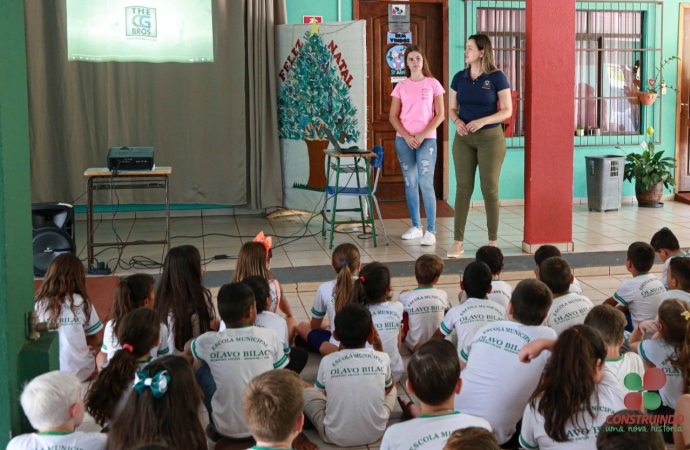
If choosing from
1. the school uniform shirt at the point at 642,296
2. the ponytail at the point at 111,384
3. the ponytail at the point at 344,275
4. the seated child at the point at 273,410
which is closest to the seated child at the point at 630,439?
the seated child at the point at 273,410

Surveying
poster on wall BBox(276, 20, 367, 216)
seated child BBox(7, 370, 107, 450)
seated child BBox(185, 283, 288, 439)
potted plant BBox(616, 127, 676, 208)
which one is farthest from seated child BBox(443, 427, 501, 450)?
potted plant BBox(616, 127, 676, 208)

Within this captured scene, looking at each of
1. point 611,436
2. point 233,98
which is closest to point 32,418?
point 611,436

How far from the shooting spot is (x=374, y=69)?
8.45 m

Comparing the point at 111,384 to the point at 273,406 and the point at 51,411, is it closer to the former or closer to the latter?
the point at 51,411

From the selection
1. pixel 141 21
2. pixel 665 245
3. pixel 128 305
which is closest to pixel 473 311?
pixel 665 245

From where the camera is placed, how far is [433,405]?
2.40 meters

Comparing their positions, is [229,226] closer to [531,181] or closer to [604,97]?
[531,181]

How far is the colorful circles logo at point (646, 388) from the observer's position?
282 cm

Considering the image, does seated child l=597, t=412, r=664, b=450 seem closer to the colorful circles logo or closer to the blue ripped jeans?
the colorful circles logo

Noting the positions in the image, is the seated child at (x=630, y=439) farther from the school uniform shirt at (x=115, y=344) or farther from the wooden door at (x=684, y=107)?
the wooden door at (x=684, y=107)

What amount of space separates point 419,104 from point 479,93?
75cm

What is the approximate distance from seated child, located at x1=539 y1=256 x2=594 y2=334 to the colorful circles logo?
0.56 m

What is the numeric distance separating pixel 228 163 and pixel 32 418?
593cm

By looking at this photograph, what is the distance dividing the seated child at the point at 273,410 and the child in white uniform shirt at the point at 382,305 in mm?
1406
